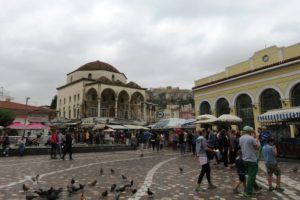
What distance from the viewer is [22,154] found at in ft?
61.0

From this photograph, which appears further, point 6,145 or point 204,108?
point 204,108

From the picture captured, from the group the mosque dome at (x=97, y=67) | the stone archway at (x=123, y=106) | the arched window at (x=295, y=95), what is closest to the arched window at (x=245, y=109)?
the arched window at (x=295, y=95)

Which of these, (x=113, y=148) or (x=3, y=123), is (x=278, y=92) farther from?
(x=3, y=123)

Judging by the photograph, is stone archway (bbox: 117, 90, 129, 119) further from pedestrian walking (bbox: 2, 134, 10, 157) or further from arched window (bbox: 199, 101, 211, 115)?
pedestrian walking (bbox: 2, 134, 10, 157)

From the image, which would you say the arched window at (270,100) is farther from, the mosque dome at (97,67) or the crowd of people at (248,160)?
the mosque dome at (97,67)

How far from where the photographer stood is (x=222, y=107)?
27.3m

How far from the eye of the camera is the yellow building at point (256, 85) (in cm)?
2055

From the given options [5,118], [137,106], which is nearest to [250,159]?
[5,118]

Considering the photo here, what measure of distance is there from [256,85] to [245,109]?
2599mm

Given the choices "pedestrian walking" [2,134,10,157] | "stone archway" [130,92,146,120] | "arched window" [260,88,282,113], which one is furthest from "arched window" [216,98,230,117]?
"stone archway" [130,92,146,120]

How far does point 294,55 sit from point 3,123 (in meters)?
30.8

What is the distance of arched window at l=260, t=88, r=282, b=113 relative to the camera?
21.8m

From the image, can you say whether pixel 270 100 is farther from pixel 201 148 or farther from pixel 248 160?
pixel 248 160

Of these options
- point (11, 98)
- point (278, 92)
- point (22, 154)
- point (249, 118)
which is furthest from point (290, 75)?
point (11, 98)
